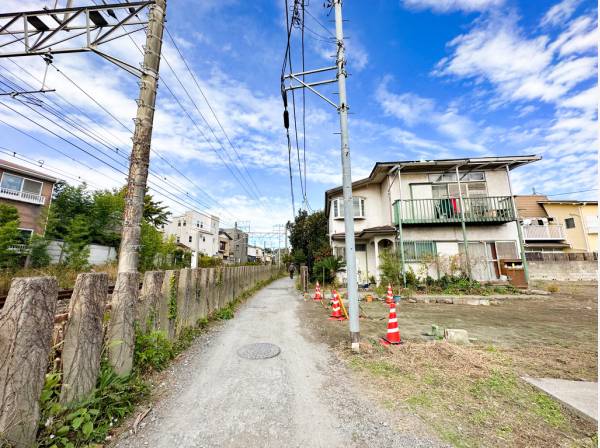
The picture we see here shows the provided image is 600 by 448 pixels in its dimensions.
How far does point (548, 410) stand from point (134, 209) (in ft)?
19.7

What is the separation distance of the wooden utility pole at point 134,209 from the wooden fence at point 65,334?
1 cm

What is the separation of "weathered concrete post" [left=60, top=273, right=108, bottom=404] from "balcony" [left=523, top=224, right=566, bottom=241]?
2841 cm

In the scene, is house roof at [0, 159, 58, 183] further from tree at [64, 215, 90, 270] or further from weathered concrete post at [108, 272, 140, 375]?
weathered concrete post at [108, 272, 140, 375]

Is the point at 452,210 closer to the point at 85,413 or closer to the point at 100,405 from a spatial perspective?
the point at 100,405

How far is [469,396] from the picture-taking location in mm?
2723

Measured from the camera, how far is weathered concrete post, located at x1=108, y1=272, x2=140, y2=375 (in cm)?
266

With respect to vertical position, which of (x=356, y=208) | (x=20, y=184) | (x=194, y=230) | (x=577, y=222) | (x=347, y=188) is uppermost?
(x=194, y=230)

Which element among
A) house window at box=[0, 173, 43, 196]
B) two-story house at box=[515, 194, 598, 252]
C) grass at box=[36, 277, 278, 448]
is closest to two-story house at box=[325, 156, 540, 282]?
two-story house at box=[515, 194, 598, 252]

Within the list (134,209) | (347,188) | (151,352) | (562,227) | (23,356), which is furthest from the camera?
(562,227)

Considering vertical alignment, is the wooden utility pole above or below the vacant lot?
above

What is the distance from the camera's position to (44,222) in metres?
16.0

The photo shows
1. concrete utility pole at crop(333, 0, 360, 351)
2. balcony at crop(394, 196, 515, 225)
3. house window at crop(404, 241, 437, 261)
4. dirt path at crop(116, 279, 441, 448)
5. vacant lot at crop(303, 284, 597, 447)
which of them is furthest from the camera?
house window at crop(404, 241, 437, 261)

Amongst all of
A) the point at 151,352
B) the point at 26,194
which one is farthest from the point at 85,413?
the point at 26,194

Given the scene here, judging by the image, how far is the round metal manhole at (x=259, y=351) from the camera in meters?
3.98
